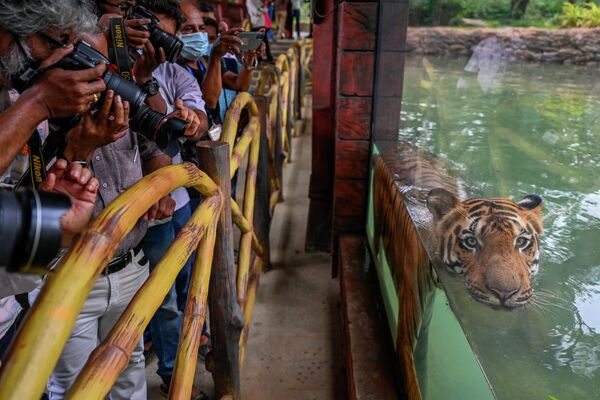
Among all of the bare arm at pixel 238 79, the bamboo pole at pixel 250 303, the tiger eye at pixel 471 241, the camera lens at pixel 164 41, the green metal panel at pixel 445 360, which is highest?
the camera lens at pixel 164 41

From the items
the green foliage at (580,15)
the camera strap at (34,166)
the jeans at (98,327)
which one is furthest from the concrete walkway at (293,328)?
the green foliage at (580,15)

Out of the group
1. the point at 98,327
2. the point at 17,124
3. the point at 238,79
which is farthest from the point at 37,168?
the point at 238,79

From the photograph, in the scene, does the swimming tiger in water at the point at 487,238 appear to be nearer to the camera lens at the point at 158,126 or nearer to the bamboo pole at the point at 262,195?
the camera lens at the point at 158,126

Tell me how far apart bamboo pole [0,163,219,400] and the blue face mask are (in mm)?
1526

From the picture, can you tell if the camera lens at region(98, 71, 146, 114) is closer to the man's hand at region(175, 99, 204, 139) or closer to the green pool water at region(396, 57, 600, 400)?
the man's hand at region(175, 99, 204, 139)

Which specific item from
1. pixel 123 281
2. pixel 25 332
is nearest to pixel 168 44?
pixel 123 281

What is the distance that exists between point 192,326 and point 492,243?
74 cm

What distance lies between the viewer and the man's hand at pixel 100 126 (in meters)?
1.04

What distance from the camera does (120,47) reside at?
1.24 meters

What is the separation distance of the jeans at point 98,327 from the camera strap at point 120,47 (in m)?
0.54

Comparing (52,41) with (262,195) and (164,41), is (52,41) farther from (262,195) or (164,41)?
(262,195)

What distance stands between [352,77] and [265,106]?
53 centimetres

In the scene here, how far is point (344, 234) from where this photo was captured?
2.47 meters

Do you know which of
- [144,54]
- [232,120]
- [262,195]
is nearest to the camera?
[144,54]
